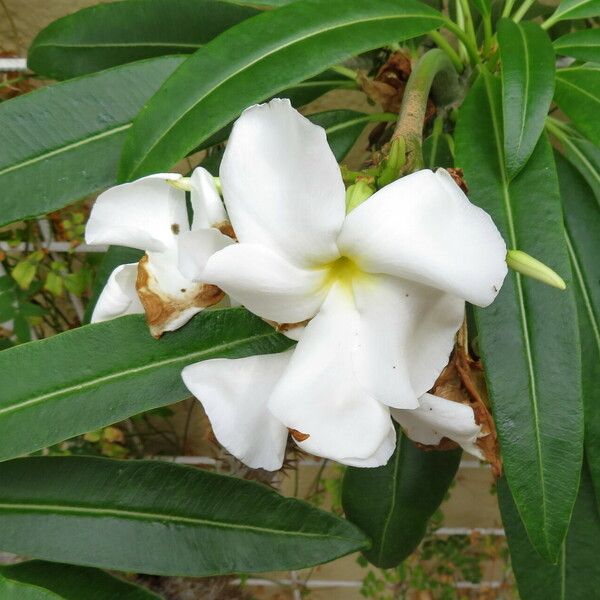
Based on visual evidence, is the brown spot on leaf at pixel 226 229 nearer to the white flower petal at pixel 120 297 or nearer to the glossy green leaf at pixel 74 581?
the white flower petal at pixel 120 297

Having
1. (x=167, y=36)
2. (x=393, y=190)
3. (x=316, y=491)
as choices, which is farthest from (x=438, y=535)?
(x=393, y=190)

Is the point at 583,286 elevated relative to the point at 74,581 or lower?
elevated

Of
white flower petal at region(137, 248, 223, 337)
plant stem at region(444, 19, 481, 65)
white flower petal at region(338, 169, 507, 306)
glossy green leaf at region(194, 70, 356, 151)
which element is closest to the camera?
white flower petal at region(338, 169, 507, 306)

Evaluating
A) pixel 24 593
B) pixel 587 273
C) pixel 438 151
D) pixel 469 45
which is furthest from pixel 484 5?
pixel 24 593

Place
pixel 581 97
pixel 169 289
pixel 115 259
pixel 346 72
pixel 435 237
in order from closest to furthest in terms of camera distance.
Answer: pixel 435 237
pixel 169 289
pixel 581 97
pixel 115 259
pixel 346 72

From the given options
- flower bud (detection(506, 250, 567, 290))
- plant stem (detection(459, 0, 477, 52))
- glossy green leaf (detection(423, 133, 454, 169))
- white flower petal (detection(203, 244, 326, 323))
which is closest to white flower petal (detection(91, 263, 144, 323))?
white flower petal (detection(203, 244, 326, 323))

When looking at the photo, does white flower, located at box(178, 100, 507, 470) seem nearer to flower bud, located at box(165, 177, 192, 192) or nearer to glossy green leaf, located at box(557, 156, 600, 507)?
flower bud, located at box(165, 177, 192, 192)

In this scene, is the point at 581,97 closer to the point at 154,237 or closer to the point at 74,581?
the point at 154,237

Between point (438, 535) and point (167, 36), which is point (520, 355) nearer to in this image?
point (167, 36)
